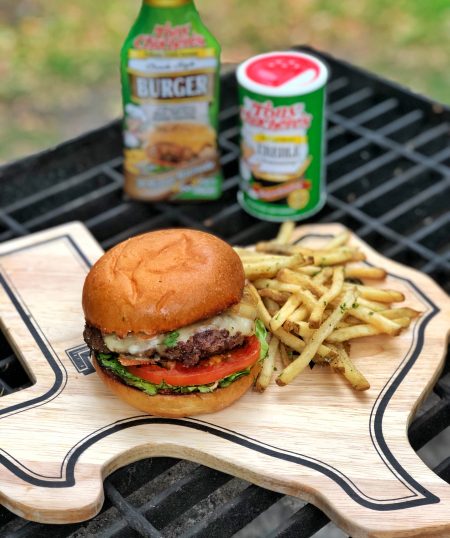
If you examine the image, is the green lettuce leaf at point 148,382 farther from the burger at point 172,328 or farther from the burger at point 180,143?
the burger at point 180,143

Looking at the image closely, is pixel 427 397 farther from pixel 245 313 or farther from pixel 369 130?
pixel 369 130

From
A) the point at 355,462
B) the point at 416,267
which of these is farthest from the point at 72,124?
the point at 355,462

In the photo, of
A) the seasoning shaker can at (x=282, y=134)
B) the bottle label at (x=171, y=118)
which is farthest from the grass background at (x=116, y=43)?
the seasoning shaker can at (x=282, y=134)

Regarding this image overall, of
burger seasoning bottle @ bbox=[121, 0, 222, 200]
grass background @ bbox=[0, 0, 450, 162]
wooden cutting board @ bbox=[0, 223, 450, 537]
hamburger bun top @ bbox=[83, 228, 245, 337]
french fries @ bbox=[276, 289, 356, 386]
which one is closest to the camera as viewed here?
wooden cutting board @ bbox=[0, 223, 450, 537]

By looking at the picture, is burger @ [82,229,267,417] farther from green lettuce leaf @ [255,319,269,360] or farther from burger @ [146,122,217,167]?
burger @ [146,122,217,167]

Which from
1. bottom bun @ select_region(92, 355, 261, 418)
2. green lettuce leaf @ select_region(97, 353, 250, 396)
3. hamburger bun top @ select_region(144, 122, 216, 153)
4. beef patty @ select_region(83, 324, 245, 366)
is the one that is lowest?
bottom bun @ select_region(92, 355, 261, 418)

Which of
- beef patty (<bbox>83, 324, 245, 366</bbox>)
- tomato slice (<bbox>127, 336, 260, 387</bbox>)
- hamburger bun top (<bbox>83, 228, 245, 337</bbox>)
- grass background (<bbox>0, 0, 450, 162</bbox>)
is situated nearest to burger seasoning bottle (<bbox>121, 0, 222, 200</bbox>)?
hamburger bun top (<bbox>83, 228, 245, 337</bbox>)

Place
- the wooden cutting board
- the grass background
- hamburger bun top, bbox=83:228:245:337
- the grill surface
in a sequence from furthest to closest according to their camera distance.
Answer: the grass background, the grill surface, hamburger bun top, bbox=83:228:245:337, the wooden cutting board
